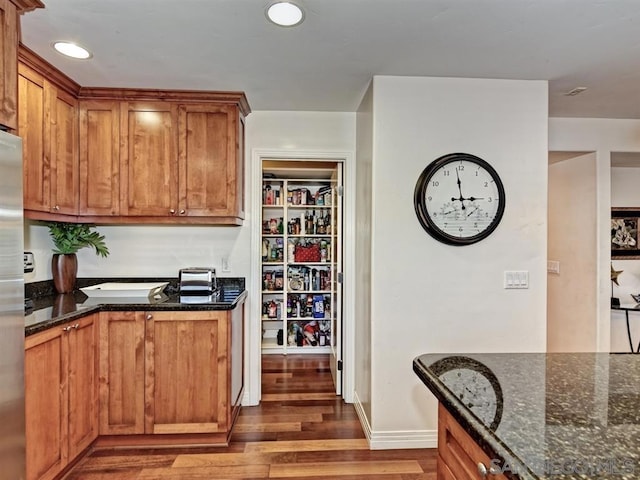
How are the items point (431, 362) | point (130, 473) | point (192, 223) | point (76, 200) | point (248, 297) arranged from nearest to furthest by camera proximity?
point (431, 362), point (130, 473), point (76, 200), point (192, 223), point (248, 297)

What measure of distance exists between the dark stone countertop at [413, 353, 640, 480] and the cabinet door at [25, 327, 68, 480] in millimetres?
1818

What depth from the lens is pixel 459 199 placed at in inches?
97.3

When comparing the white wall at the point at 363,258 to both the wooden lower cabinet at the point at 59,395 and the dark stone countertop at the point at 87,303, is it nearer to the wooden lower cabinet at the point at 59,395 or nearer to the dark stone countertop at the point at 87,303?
the dark stone countertop at the point at 87,303

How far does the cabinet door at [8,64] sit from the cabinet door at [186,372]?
1.36 meters

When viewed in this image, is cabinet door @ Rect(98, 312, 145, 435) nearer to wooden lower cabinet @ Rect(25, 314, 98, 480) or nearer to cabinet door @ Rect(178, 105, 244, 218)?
wooden lower cabinet @ Rect(25, 314, 98, 480)

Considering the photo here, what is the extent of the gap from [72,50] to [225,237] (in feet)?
5.20

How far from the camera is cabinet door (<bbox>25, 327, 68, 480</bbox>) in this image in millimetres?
1804

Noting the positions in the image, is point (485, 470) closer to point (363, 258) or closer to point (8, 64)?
point (363, 258)

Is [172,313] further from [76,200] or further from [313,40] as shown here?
[313,40]

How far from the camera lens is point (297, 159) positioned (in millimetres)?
3162

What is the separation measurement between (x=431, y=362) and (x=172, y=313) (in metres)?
1.75

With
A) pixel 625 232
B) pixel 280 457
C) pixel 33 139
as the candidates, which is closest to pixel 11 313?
pixel 33 139

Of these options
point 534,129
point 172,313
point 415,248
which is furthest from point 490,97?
point 172,313

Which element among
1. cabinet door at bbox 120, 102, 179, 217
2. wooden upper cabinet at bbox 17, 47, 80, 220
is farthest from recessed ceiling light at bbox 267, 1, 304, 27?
wooden upper cabinet at bbox 17, 47, 80, 220
